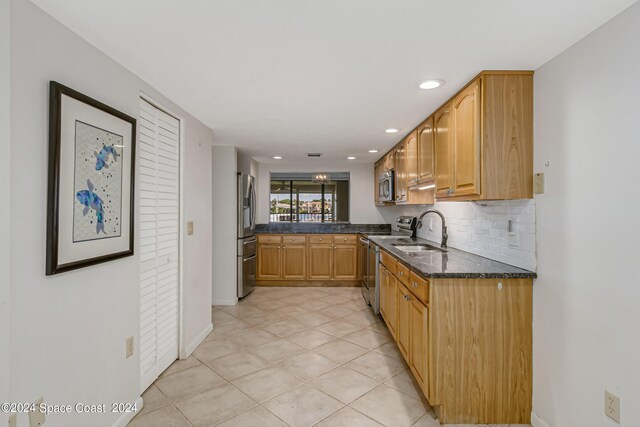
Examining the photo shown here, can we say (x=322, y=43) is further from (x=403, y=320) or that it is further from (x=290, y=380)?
(x=290, y=380)

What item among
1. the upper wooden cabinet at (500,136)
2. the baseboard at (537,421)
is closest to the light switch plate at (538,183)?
the upper wooden cabinet at (500,136)

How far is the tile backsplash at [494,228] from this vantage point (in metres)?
2.05

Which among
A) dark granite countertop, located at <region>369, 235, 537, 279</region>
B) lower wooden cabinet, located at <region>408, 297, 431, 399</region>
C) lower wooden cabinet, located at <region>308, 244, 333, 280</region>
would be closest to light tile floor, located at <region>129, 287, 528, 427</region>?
lower wooden cabinet, located at <region>408, 297, 431, 399</region>

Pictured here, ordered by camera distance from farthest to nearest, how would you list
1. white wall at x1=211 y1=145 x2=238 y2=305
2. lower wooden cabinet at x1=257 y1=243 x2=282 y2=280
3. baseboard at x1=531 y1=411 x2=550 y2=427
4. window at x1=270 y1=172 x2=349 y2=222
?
window at x1=270 y1=172 x2=349 y2=222 < lower wooden cabinet at x1=257 y1=243 x2=282 y2=280 < white wall at x1=211 y1=145 x2=238 y2=305 < baseboard at x1=531 y1=411 x2=550 y2=427

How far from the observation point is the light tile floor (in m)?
2.07

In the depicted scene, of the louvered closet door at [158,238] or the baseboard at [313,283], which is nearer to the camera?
the louvered closet door at [158,238]

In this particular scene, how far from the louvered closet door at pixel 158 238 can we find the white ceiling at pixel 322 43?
34cm

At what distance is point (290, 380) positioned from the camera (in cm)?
252

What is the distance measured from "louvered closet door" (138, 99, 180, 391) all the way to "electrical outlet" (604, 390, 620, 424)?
270cm

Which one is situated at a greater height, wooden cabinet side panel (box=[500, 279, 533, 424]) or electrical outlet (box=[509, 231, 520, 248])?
electrical outlet (box=[509, 231, 520, 248])

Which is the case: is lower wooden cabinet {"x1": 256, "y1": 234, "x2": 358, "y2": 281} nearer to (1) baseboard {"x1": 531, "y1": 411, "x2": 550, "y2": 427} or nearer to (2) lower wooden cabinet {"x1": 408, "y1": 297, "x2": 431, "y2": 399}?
(2) lower wooden cabinet {"x1": 408, "y1": 297, "x2": 431, "y2": 399}

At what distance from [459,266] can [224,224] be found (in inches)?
125

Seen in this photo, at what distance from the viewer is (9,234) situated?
49.9 inches

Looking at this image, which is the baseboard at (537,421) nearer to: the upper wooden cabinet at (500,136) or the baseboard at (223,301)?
the upper wooden cabinet at (500,136)
